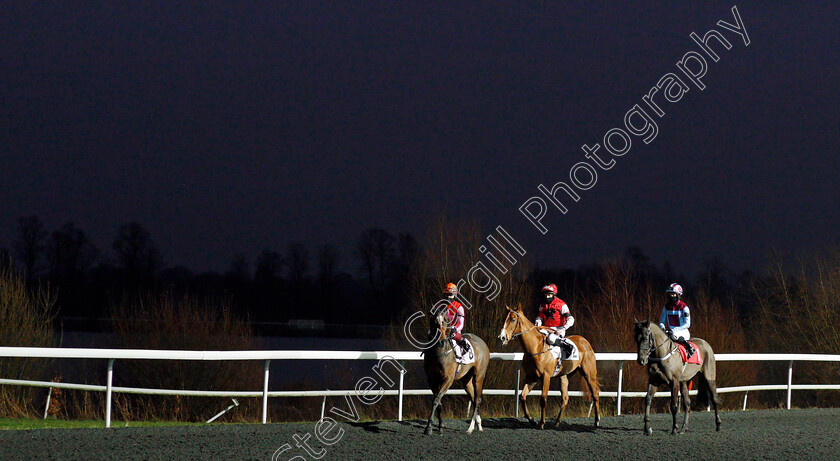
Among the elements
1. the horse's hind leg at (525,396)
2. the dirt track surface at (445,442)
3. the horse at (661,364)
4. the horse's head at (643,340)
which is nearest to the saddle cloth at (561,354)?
the horse's hind leg at (525,396)

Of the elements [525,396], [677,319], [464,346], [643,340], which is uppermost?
[677,319]

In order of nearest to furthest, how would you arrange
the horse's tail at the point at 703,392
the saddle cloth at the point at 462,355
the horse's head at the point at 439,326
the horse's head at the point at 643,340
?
the horse's head at the point at 439,326, the saddle cloth at the point at 462,355, the horse's head at the point at 643,340, the horse's tail at the point at 703,392

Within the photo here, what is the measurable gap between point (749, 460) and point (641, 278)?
25.4 m

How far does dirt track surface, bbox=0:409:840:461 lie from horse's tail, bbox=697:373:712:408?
1.13 ft

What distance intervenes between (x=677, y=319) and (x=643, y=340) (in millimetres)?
1352

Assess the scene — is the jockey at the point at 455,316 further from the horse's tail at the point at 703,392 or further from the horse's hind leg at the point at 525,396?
the horse's tail at the point at 703,392

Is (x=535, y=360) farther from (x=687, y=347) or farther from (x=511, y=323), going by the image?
(x=687, y=347)

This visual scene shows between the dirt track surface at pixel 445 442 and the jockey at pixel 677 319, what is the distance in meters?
1.28

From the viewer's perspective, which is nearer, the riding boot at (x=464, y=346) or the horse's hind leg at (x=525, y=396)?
the riding boot at (x=464, y=346)

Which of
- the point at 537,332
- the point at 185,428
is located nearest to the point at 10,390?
the point at 185,428

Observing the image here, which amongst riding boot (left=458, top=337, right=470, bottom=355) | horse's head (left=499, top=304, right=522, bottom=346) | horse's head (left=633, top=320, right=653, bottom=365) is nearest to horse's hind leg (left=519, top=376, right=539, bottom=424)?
horse's head (left=499, top=304, right=522, bottom=346)

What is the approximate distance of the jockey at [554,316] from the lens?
11367 millimetres

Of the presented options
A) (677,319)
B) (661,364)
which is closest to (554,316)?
(661,364)

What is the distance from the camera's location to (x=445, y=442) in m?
9.37
